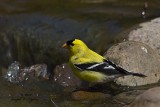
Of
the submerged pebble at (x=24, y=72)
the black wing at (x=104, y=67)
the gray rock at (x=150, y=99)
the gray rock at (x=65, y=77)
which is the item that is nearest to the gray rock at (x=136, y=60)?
the black wing at (x=104, y=67)

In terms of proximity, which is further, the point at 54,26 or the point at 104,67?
the point at 54,26

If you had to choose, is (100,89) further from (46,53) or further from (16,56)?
(16,56)

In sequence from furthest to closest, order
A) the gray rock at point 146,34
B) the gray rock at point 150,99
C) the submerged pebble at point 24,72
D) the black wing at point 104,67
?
1. the submerged pebble at point 24,72
2. the gray rock at point 146,34
3. the black wing at point 104,67
4. the gray rock at point 150,99

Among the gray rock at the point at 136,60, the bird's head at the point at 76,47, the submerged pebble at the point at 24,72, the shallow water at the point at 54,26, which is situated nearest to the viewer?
the bird's head at the point at 76,47

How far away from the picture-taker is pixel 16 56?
1180cm

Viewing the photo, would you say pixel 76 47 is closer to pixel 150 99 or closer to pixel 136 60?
pixel 136 60

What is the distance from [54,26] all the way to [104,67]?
317 centimetres

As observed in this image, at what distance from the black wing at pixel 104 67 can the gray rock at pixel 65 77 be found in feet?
3.81

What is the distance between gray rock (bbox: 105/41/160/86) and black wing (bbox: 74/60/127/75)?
686 millimetres

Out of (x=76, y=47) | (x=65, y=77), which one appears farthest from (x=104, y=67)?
(x=65, y=77)

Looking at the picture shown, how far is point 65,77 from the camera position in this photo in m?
10.4

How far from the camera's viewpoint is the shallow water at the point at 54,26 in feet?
36.7

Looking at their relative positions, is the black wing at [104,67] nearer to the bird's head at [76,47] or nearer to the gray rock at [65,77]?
the bird's head at [76,47]

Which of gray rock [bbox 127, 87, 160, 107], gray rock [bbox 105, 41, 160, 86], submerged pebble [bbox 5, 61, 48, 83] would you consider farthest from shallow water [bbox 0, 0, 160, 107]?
gray rock [bbox 127, 87, 160, 107]
